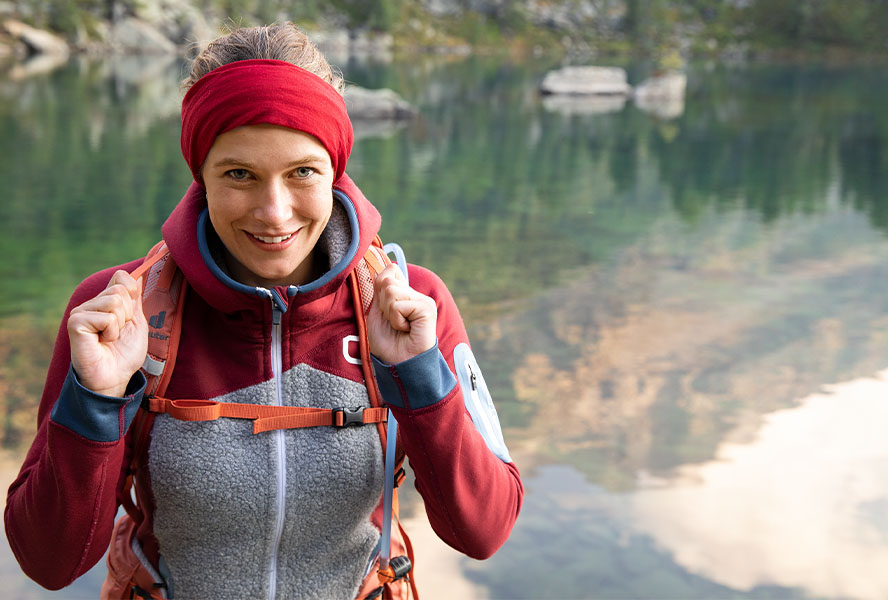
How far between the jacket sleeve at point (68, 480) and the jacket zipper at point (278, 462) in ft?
1.05

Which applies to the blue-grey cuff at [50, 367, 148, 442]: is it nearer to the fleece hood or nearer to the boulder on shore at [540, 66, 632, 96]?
the fleece hood

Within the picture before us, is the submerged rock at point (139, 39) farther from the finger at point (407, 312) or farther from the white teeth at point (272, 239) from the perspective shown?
the finger at point (407, 312)

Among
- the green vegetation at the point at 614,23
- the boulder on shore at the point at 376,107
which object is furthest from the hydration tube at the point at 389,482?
the green vegetation at the point at 614,23

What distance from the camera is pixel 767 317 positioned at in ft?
24.8

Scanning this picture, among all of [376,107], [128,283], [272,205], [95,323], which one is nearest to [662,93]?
[376,107]

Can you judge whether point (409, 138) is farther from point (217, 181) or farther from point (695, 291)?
point (217, 181)

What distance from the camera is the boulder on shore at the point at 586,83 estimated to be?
29.9 m

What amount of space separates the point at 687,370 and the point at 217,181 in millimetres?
5022

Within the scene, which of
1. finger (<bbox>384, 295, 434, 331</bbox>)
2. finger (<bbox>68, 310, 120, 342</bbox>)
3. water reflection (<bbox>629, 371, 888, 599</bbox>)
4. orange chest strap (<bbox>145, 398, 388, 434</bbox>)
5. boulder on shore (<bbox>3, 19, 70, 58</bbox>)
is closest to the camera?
finger (<bbox>68, 310, 120, 342</bbox>)

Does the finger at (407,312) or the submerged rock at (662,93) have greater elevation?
the finger at (407,312)

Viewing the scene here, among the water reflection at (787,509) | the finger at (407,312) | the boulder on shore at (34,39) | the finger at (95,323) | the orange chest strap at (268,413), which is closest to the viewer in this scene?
the finger at (95,323)

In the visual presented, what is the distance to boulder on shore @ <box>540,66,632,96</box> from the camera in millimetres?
29891

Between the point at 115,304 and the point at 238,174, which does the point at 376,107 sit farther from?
the point at 115,304

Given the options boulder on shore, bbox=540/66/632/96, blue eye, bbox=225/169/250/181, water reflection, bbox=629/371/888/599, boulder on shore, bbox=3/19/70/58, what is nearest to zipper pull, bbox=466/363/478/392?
blue eye, bbox=225/169/250/181
